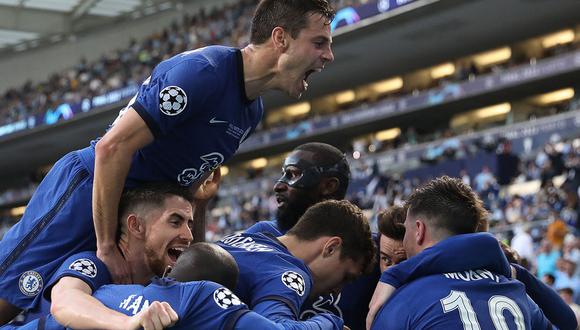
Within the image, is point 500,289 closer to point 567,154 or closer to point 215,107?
point 215,107

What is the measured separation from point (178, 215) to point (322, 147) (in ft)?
4.02

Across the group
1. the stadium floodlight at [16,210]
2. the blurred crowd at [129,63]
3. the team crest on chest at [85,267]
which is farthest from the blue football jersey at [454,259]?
the stadium floodlight at [16,210]

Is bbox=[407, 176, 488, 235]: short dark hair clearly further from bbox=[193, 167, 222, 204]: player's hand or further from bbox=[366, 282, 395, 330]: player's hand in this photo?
bbox=[193, 167, 222, 204]: player's hand

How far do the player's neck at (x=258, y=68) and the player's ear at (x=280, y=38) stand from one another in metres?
0.04

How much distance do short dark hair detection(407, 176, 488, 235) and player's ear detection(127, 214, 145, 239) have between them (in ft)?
3.19

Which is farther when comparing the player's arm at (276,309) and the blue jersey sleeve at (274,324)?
the player's arm at (276,309)

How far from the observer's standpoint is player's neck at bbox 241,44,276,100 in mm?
3420

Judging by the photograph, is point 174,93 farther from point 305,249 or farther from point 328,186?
point 328,186

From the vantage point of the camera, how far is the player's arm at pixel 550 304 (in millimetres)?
3699

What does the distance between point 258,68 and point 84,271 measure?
0.96 m

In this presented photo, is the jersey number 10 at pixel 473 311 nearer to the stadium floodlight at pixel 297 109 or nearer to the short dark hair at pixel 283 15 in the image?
the short dark hair at pixel 283 15

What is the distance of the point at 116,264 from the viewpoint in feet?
10.6

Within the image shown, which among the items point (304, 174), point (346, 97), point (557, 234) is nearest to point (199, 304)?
point (304, 174)

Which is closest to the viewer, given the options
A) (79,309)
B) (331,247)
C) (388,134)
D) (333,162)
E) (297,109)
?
(79,309)
